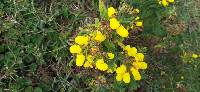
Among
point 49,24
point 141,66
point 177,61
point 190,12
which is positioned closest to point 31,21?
point 49,24

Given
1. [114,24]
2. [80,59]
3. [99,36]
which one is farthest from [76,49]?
[114,24]

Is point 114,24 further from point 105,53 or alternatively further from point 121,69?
point 121,69

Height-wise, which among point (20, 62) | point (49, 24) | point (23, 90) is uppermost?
point (49, 24)

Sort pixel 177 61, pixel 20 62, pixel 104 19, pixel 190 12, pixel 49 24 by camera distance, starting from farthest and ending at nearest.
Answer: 1. pixel 190 12
2. pixel 177 61
3. pixel 49 24
4. pixel 20 62
5. pixel 104 19

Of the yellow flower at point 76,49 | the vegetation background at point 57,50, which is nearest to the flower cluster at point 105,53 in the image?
the yellow flower at point 76,49

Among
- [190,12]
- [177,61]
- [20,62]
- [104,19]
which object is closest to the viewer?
[104,19]

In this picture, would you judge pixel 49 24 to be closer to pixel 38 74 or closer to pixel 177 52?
pixel 38 74

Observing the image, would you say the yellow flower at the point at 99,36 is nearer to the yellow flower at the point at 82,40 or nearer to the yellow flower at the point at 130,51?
the yellow flower at the point at 82,40
